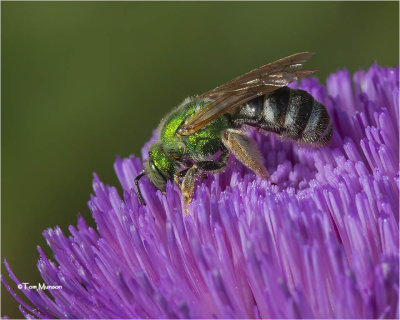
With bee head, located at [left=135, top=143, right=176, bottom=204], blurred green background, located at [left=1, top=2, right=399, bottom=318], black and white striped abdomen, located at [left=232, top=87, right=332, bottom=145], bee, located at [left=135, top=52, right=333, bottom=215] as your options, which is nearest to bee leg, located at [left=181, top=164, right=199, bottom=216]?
bee, located at [left=135, top=52, right=333, bottom=215]

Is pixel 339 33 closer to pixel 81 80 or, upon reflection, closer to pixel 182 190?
pixel 81 80

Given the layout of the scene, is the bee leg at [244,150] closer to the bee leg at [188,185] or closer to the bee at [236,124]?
the bee at [236,124]

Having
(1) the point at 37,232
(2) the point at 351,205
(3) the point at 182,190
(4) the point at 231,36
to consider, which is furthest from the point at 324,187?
(4) the point at 231,36

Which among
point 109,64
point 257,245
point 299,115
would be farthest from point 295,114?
point 109,64

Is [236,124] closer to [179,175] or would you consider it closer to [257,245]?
[179,175]

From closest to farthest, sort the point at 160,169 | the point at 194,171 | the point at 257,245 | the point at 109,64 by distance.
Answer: the point at 257,245
the point at 194,171
the point at 160,169
the point at 109,64

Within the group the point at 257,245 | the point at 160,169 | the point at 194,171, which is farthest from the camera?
the point at 160,169
